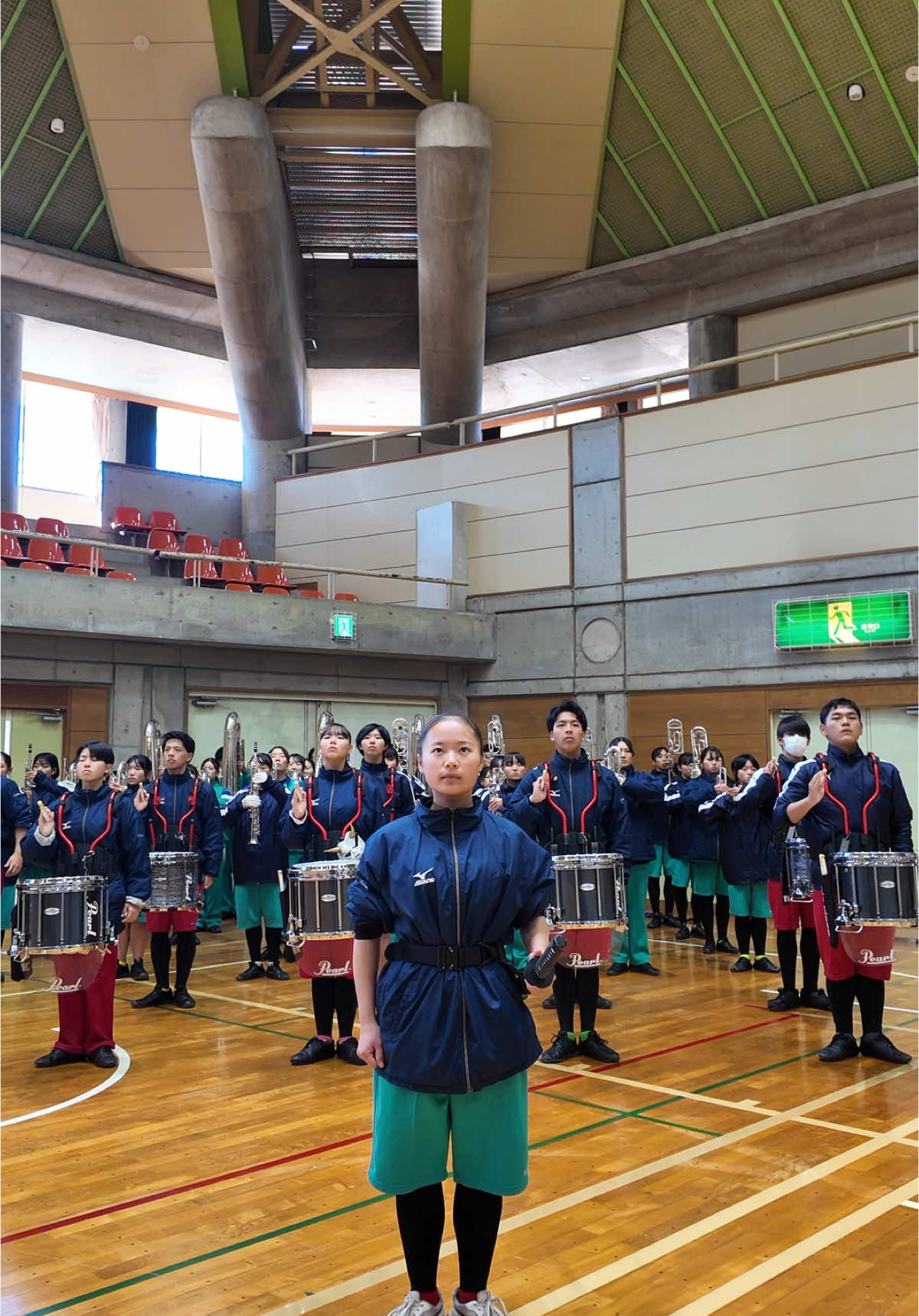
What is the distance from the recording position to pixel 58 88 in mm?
15625

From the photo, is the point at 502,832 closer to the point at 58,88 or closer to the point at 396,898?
the point at 396,898

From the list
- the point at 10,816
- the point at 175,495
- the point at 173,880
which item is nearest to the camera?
the point at 173,880

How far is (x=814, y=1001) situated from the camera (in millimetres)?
7438

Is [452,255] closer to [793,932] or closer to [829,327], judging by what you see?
[829,327]

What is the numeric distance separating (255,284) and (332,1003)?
515 inches

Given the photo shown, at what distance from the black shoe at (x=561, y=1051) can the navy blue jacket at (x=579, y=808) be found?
1.10 metres

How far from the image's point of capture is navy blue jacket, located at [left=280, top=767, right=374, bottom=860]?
644cm

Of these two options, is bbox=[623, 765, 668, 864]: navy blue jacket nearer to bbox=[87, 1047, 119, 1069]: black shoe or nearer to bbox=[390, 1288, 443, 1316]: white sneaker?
bbox=[87, 1047, 119, 1069]: black shoe

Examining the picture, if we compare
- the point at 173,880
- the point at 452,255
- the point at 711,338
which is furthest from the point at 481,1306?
the point at 711,338

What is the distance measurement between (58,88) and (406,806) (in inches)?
538

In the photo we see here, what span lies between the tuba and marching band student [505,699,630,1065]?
301 cm

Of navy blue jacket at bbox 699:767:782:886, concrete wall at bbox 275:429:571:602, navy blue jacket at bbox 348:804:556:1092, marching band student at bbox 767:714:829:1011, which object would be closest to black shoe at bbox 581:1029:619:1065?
marching band student at bbox 767:714:829:1011

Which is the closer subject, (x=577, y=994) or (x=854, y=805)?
(x=854, y=805)

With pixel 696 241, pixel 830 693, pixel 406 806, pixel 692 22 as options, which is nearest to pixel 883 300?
pixel 696 241
